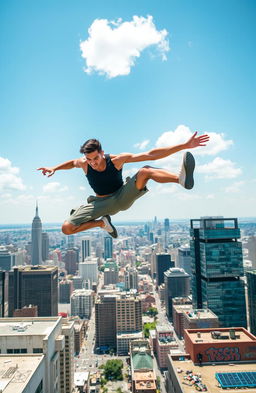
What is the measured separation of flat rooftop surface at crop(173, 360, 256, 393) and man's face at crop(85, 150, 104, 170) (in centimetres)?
Answer: 1507

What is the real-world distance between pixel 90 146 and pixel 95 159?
17cm

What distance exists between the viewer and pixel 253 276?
115 feet

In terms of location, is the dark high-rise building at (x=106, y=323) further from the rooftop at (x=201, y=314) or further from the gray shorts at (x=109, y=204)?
the gray shorts at (x=109, y=204)

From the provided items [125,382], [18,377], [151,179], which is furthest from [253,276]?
[151,179]

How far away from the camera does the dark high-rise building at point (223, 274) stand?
32.9 metres

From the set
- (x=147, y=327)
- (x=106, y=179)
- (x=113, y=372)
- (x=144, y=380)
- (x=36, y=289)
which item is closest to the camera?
(x=106, y=179)

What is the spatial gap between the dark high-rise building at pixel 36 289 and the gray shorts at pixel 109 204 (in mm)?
47363

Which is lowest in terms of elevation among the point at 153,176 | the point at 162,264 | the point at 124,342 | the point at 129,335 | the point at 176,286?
the point at 124,342

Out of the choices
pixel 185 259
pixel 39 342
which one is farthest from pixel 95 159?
pixel 185 259

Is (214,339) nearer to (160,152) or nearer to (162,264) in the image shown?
(160,152)

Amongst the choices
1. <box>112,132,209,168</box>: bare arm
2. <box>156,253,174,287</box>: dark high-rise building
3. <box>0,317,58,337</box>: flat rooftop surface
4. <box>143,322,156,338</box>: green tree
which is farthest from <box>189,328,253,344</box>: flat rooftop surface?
<box>156,253,174,287</box>: dark high-rise building

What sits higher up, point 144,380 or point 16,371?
point 16,371

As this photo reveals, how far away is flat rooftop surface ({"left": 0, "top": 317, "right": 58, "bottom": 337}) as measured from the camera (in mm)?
14821

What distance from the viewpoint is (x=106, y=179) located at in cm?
379
